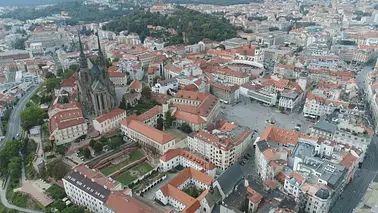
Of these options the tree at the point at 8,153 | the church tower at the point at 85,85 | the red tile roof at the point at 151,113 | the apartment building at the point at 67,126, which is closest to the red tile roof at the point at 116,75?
the church tower at the point at 85,85

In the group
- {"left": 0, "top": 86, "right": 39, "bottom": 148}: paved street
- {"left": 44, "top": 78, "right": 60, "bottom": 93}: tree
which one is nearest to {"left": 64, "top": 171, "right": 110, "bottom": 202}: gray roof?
{"left": 0, "top": 86, "right": 39, "bottom": 148}: paved street

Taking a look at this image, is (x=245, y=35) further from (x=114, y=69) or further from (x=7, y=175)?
(x=7, y=175)

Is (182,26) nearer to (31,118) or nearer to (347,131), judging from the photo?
(31,118)

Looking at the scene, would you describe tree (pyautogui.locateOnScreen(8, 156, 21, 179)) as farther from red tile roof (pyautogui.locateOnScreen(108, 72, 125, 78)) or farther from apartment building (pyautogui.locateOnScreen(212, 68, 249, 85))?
apartment building (pyautogui.locateOnScreen(212, 68, 249, 85))

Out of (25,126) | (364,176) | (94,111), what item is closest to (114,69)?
(94,111)

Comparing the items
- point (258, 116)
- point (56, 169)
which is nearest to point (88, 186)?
point (56, 169)
